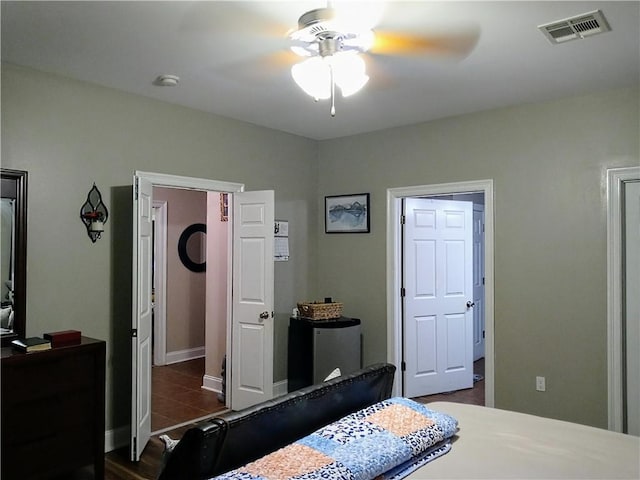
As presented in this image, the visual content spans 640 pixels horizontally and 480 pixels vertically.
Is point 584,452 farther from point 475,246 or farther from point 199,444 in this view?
point 475,246

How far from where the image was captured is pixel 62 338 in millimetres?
2883

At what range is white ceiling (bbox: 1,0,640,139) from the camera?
2350 millimetres

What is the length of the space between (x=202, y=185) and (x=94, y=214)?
1.00m

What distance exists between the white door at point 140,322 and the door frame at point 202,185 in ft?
0.78

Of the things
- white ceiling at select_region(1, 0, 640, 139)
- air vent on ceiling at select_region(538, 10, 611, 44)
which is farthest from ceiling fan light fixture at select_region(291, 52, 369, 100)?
air vent on ceiling at select_region(538, 10, 611, 44)

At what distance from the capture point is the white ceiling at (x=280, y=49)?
2.35m

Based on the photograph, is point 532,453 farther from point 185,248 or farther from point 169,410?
point 185,248

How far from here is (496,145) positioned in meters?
4.10

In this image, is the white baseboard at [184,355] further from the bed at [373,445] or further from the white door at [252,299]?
the bed at [373,445]

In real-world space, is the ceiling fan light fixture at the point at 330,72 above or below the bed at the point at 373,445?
above

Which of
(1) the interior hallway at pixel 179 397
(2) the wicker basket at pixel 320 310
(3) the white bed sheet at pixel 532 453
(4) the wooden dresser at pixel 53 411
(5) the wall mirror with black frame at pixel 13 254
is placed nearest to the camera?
(3) the white bed sheet at pixel 532 453

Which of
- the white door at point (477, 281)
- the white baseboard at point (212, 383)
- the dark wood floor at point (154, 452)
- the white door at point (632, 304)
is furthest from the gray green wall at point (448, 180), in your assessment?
the white door at point (477, 281)

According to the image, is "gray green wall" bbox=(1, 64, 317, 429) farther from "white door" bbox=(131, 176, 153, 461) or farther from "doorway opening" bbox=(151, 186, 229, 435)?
"doorway opening" bbox=(151, 186, 229, 435)

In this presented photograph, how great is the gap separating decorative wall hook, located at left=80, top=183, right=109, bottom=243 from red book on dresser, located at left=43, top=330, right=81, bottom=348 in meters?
0.79
